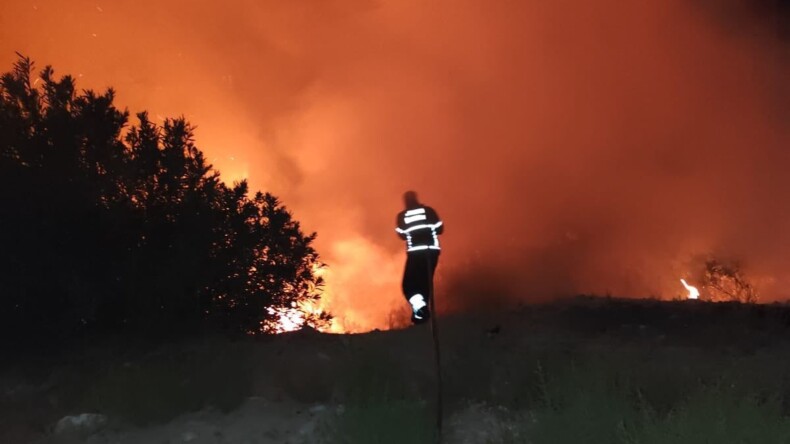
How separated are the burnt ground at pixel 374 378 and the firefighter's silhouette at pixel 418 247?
55 cm

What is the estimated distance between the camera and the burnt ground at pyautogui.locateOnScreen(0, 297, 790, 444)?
17.2 ft

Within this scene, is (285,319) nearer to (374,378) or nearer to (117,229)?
(117,229)

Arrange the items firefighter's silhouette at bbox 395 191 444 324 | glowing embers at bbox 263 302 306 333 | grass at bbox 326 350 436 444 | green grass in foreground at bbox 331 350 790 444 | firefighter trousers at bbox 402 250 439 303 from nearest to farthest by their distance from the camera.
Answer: green grass in foreground at bbox 331 350 790 444, grass at bbox 326 350 436 444, firefighter's silhouette at bbox 395 191 444 324, firefighter trousers at bbox 402 250 439 303, glowing embers at bbox 263 302 306 333

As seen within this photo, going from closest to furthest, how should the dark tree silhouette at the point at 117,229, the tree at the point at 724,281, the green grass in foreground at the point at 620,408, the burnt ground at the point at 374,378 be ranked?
1. the green grass in foreground at the point at 620,408
2. the burnt ground at the point at 374,378
3. the dark tree silhouette at the point at 117,229
4. the tree at the point at 724,281

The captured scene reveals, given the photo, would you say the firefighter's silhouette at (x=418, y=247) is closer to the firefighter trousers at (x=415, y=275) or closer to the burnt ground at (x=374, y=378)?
the firefighter trousers at (x=415, y=275)

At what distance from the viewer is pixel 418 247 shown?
6.57 m

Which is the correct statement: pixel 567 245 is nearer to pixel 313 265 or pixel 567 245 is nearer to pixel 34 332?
pixel 313 265

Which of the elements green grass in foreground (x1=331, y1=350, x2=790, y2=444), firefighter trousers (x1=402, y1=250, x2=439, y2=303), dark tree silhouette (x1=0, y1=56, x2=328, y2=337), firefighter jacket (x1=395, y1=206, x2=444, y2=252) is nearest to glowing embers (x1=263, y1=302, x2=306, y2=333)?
dark tree silhouette (x1=0, y1=56, x2=328, y2=337)

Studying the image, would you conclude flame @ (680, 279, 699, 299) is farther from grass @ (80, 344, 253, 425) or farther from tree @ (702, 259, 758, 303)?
grass @ (80, 344, 253, 425)

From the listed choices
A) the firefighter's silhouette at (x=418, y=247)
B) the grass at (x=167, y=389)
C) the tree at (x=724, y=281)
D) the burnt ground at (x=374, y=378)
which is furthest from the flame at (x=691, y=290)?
the grass at (x=167, y=389)

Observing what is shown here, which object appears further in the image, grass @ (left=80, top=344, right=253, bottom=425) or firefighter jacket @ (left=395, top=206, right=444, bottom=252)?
firefighter jacket @ (left=395, top=206, right=444, bottom=252)

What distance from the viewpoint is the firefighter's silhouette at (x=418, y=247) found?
604 centimetres

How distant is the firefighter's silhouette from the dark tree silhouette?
1.80m

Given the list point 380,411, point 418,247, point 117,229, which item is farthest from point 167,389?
point 117,229
